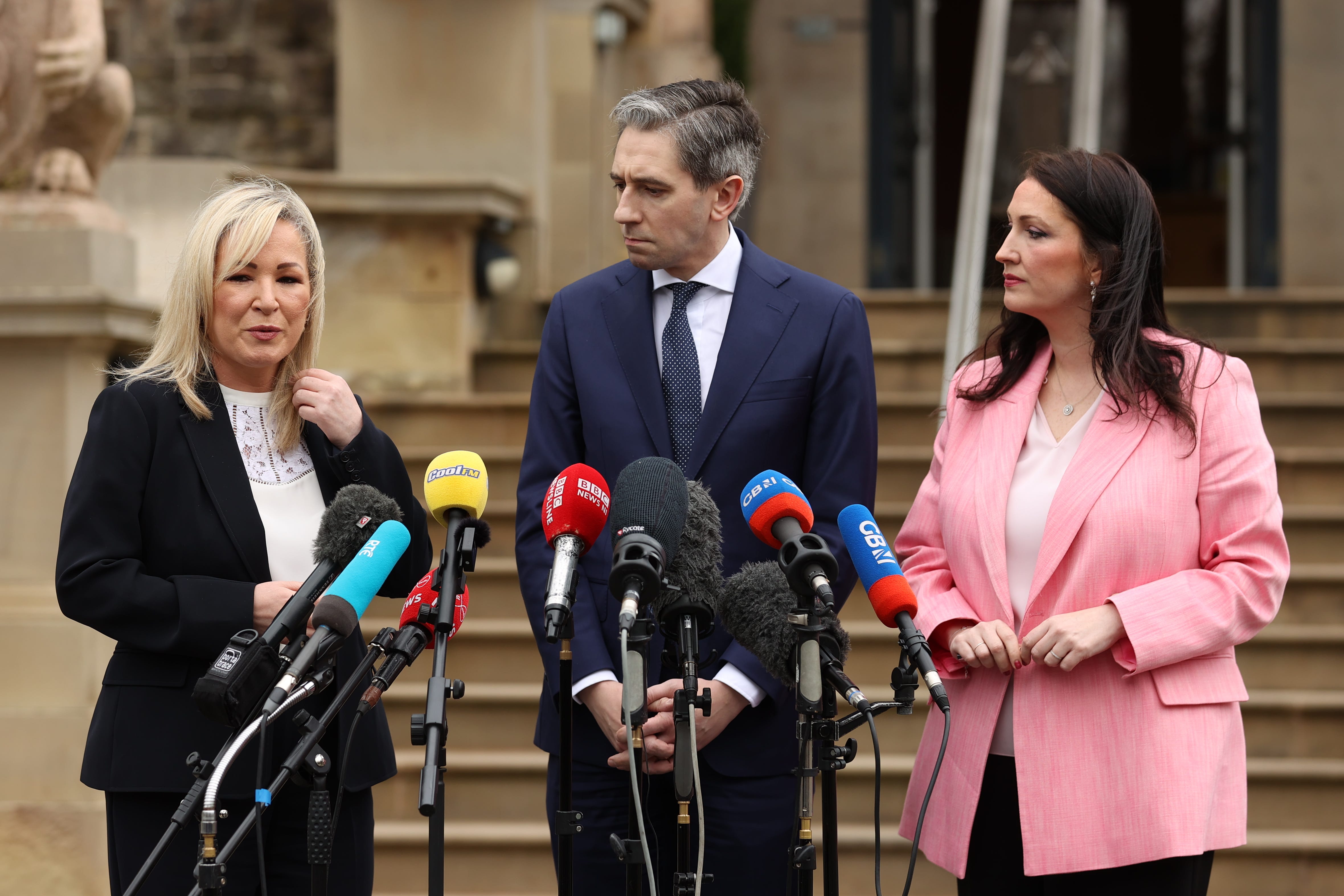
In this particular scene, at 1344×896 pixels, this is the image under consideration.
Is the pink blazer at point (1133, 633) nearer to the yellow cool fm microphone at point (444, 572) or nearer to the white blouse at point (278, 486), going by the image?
the yellow cool fm microphone at point (444, 572)

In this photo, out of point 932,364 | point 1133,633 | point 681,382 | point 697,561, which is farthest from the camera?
point 932,364

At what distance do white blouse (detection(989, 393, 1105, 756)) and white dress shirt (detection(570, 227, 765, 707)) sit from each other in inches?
25.5

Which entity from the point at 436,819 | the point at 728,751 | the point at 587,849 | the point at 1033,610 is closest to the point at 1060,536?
the point at 1033,610

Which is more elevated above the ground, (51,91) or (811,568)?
(51,91)

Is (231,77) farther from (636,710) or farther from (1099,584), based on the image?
(636,710)

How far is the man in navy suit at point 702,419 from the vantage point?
9.41ft

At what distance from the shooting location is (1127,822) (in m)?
2.68

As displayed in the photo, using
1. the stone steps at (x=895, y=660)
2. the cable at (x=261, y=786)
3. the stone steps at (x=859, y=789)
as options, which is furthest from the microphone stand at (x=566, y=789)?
the stone steps at (x=859, y=789)

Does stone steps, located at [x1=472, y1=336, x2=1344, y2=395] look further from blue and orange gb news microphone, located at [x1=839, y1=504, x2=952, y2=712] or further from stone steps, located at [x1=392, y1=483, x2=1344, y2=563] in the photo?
blue and orange gb news microphone, located at [x1=839, y1=504, x2=952, y2=712]

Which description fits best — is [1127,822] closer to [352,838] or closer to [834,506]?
[834,506]

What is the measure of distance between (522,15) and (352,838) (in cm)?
602

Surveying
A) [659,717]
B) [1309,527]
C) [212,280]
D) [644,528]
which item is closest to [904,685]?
[644,528]

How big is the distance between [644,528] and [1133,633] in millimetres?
1008

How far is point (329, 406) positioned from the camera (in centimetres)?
288
